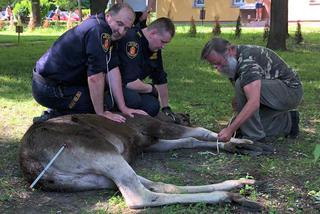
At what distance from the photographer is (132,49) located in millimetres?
5133

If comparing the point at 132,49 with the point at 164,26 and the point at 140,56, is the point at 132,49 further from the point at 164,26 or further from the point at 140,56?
the point at 164,26

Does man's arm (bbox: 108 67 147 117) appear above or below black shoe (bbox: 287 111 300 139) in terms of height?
above

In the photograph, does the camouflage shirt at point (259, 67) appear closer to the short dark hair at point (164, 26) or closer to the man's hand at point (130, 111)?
the short dark hair at point (164, 26)

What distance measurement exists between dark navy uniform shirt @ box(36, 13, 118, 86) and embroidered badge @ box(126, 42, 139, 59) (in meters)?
0.15

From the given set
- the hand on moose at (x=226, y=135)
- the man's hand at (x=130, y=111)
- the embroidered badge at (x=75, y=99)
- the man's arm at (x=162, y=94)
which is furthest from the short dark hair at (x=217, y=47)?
the embroidered badge at (x=75, y=99)

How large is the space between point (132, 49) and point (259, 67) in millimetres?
1231

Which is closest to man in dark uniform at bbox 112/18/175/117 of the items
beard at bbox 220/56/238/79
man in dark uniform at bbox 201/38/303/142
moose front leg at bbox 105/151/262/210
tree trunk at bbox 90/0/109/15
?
man in dark uniform at bbox 201/38/303/142

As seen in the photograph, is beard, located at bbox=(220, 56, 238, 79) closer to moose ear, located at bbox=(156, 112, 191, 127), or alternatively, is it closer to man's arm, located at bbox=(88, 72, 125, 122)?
moose ear, located at bbox=(156, 112, 191, 127)

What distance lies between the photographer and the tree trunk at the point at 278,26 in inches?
526

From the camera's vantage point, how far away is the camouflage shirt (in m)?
4.79

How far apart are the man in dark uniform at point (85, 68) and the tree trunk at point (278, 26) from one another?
9112 millimetres

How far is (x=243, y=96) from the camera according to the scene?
16.3ft

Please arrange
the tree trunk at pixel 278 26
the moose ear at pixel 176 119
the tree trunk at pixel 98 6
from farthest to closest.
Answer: the tree trunk at pixel 278 26, the tree trunk at pixel 98 6, the moose ear at pixel 176 119

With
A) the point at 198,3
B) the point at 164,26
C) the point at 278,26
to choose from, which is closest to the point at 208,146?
the point at 164,26
